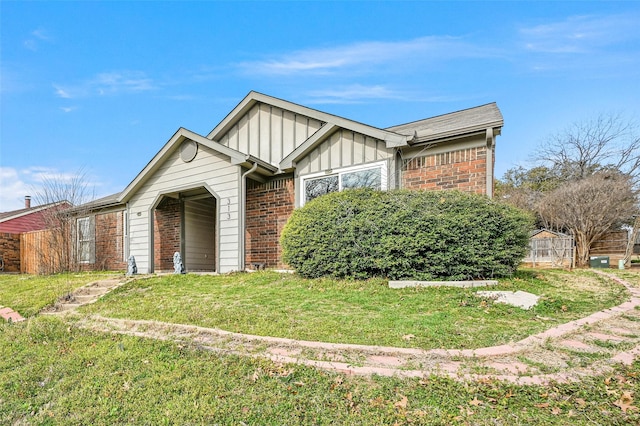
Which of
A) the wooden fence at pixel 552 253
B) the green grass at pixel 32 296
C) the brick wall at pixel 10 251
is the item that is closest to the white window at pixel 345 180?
the green grass at pixel 32 296

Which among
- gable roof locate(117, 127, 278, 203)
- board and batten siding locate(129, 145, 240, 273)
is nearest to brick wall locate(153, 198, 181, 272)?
board and batten siding locate(129, 145, 240, 273)

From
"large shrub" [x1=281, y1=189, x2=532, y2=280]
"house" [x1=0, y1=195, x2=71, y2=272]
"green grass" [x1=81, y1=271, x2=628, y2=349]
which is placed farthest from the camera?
"house" [x1=0, y1=195, x2=71, y2=272]

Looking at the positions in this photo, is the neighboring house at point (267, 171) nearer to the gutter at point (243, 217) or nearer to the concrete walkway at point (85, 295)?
the gutter at point (243, 217)

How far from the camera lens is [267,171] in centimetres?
958

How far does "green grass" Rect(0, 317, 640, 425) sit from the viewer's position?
2264 mm

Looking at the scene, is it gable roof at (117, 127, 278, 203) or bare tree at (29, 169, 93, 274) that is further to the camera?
bare tree at (29, 169, 93, 274)

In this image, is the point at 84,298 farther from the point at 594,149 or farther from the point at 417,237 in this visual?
the point at 594,149

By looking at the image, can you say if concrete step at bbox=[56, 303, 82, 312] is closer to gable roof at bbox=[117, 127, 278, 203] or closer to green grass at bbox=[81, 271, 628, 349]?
green grass at bbox=[81, 271, 628, 349]

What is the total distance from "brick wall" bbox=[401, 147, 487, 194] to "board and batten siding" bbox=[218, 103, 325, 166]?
10.5ft

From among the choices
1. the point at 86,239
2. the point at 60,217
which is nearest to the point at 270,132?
the point at 60,217

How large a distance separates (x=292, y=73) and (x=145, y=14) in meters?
5.04

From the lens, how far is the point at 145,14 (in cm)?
978

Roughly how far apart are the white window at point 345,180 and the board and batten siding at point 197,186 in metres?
1.98

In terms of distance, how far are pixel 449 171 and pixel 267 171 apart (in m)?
5.01
